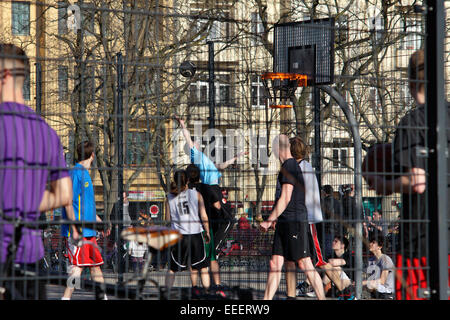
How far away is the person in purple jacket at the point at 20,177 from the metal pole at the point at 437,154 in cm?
270

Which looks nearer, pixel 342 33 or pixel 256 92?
pixel 256 92

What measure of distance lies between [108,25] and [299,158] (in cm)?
803

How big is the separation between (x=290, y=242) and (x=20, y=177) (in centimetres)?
446

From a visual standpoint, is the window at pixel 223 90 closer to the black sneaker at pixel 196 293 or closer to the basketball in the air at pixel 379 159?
the basketball in the air at pixel 379 159

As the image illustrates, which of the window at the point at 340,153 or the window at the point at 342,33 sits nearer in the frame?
the window at the point at 342,33

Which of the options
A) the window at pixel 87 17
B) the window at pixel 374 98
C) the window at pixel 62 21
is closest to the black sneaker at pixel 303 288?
the window at pixel 374 98

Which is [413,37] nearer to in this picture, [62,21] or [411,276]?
[411,276]

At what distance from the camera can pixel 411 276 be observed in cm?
580

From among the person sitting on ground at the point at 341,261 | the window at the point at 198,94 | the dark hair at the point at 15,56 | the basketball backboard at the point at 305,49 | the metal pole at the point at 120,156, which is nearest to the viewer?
the dark hair at the point at 15,56

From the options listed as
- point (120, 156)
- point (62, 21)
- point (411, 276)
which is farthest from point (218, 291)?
point (62, 21)

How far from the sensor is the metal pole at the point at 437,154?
18.6 feet

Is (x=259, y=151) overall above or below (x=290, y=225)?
above

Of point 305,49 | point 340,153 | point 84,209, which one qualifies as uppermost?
point 305,49
